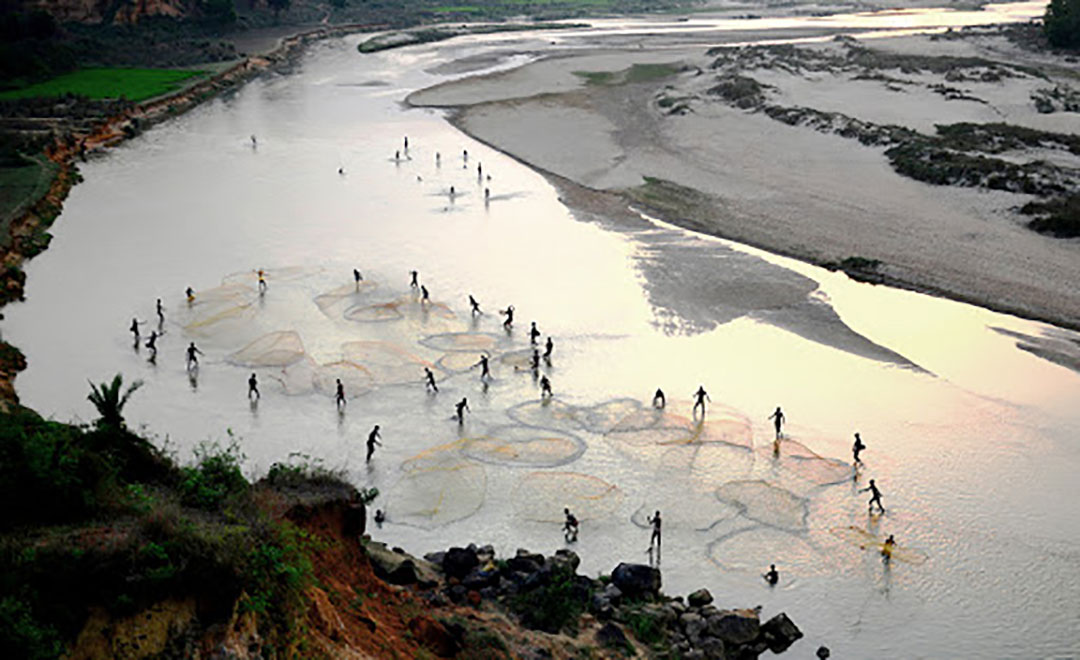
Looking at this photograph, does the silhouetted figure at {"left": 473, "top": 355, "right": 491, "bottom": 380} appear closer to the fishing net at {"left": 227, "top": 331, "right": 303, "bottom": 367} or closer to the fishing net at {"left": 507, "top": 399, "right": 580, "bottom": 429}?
the fishing net at {"left": 507, "top": 399, "right": 580, "bottom": 429}

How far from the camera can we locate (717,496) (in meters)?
23.1

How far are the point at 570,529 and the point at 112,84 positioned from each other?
259 ft

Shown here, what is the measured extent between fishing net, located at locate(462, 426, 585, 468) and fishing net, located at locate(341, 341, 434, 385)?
181 inches

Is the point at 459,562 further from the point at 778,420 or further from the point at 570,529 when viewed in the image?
the point at 778,420

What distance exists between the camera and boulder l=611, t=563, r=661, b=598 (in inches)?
737

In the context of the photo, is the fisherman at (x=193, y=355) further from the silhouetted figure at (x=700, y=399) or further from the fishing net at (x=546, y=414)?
the silhouetted figure at (x=700, y=399)

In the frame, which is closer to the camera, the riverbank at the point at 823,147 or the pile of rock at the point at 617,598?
the pile of rock at the point at 617,598

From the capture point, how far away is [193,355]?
1164 inches

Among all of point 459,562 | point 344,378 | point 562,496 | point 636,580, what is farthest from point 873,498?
point 344,378

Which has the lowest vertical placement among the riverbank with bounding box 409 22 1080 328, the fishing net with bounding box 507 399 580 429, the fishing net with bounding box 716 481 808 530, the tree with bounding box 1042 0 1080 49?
the fishing net with bounding box 716 481 808 530

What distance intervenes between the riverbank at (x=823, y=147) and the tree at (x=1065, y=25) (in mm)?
2792

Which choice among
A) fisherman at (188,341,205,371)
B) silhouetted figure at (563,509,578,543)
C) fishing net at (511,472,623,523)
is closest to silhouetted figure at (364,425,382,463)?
fishing net at (511,472,623,523)

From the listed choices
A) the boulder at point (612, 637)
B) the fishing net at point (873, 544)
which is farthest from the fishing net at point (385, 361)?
the fishing net at point (873, 544)

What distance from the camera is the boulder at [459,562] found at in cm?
1869
